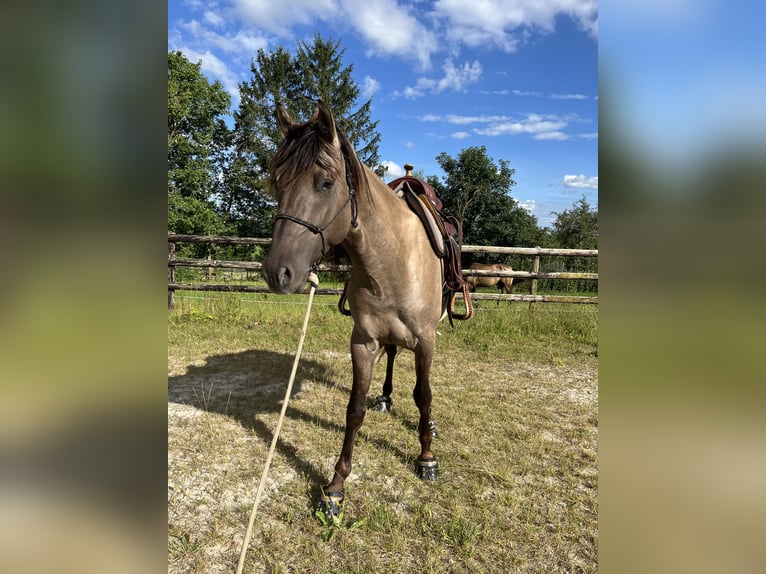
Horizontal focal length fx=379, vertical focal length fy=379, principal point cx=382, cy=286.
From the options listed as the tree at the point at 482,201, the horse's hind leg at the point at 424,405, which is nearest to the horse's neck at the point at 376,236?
the horse's hind leg at the point at 424,405

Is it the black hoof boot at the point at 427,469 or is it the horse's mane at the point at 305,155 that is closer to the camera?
the horse's mane at the point at 305,155

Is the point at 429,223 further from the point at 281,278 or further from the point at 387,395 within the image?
the point at 387,395

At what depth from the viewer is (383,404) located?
3662 mm

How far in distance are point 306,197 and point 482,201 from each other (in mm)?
33200


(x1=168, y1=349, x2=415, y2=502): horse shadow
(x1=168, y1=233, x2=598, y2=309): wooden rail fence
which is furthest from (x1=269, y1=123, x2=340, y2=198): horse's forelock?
(x1=168, y1=233, x2=598, y2=309): wooden rail fence

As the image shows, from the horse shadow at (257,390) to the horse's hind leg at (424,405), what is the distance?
22cm

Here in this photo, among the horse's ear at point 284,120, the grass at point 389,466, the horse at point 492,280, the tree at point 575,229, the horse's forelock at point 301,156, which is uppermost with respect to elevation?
the tree at point 575,229

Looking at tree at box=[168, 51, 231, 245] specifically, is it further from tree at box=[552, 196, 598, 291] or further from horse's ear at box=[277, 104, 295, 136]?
tree at box=[552, 196, 598, 291]

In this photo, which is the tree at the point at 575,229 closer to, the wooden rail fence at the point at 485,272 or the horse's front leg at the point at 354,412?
the wooden rail fence at the point at 485,272

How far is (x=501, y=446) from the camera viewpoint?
304 centimetres

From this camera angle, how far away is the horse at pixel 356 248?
174 centimetres

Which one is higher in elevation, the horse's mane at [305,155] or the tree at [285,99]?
the tree at [285,99]
